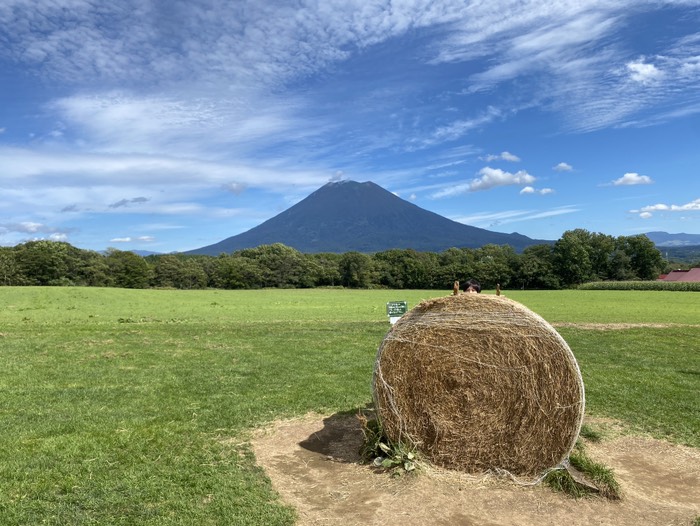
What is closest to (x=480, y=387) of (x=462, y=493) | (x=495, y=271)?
(x=462, y=493)

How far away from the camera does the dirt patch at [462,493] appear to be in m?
5.43

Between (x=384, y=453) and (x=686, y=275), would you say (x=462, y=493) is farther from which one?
(x=686, y=275)

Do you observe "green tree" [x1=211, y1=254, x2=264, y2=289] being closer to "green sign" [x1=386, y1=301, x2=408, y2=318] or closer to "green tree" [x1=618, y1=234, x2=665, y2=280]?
"green tree" [x1=618, y1=234, x2=665, y2=280]

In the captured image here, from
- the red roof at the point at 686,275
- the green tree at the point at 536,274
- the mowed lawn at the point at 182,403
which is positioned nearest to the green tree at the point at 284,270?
the green tree at the point at 536,274

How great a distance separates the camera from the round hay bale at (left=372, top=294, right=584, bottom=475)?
639 centimetres

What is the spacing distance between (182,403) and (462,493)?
5.90 metres

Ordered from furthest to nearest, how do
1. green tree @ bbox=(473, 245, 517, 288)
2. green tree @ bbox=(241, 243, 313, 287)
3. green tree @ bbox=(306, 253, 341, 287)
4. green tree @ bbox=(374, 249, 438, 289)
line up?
green tree @ bbox=(306, 253, 341, 287), green tree @ bbox=(374, 249, 438, 289), green tree @ bbox=(241, 243, 313, 287), green tree @ bbox=(473, 245, 517, 288)

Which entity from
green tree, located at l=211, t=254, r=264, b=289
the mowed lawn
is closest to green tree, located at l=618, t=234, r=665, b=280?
green tree, located at l=211, t=254, r=264, b=289

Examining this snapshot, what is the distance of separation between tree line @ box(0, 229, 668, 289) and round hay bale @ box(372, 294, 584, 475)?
84529 mm

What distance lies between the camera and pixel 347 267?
98.1 m

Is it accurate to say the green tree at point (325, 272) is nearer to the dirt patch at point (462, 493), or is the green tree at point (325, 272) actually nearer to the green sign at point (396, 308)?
the green sign at point (396, 308)

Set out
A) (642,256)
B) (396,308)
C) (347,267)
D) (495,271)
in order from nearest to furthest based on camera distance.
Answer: (396,308)
(495,271)
(642,256)
(347,267)

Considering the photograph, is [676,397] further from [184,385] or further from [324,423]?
[184,385]

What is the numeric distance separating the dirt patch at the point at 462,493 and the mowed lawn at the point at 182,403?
19.2 inches
